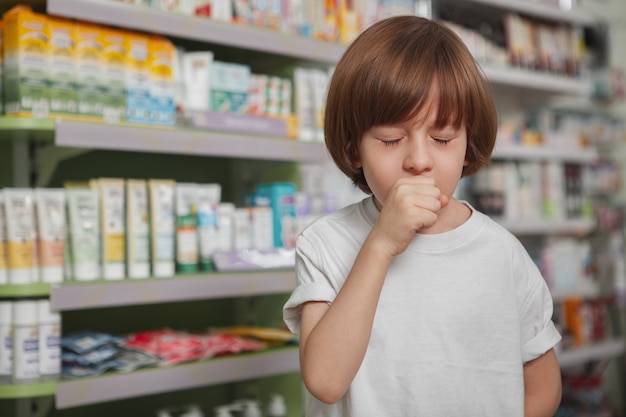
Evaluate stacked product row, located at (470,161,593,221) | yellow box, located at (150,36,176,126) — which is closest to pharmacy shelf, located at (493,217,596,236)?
stacked product row, located at (470,161,593,221)

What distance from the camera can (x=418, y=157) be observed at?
0.97 meters

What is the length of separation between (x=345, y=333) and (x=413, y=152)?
240 millimetres

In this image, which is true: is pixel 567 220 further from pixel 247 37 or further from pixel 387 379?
pixel 387 379

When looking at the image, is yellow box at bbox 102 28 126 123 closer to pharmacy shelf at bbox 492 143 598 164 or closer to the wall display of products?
the wall display of products

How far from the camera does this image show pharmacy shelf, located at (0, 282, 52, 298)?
6.35ft

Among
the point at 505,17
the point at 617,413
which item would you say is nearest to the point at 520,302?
the point at 505,17

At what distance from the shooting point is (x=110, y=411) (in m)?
2.50

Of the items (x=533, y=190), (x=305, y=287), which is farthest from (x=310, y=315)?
(x=533, y=190)

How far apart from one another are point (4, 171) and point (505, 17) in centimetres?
242

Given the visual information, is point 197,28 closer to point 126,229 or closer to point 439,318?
point 126,229

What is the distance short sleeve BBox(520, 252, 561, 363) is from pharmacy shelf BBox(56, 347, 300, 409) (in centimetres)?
124

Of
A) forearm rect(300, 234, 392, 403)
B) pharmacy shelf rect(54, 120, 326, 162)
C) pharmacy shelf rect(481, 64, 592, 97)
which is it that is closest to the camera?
forearm rect(300, 234, 392, 403)

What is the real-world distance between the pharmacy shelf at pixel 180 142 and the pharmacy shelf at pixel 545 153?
3.97ft

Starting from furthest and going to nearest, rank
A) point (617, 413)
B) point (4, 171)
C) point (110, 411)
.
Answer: point (617, 413) → point (110, 411) → point (4, 171)
